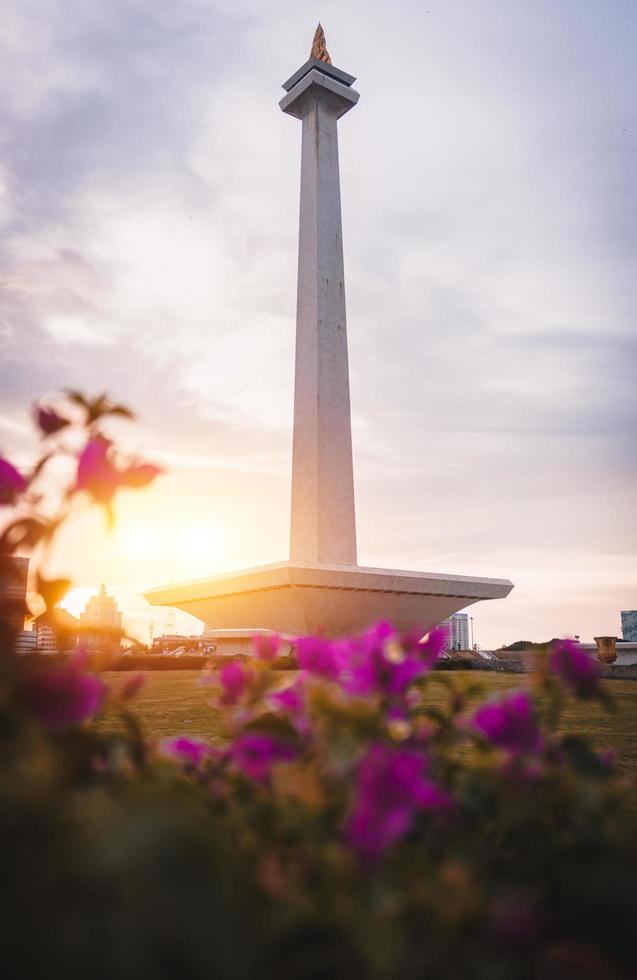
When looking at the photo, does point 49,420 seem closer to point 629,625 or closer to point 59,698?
point 59,698

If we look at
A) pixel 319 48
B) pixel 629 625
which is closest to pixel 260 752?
pixel 319 48

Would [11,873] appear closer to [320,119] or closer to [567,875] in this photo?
[567,875]

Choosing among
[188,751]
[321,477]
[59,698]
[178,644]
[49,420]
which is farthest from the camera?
[178,644]

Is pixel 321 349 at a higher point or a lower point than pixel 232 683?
higher

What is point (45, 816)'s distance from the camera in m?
0.76

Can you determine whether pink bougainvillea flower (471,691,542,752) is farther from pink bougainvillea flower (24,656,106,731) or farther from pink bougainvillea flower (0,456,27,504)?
pink bougainvillea flower (0,456,27,504)

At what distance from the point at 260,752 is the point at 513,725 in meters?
0.43

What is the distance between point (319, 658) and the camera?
4.98 feet

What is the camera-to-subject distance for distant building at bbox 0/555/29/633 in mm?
1150

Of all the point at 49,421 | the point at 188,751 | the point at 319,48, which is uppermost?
the point at 319,48

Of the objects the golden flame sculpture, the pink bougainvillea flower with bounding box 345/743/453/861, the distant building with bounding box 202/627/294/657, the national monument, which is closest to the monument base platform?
the national monument

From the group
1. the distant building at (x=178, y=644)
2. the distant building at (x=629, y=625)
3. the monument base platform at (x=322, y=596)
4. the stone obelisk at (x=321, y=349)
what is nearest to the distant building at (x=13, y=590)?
the monument base platform at (x=322, y=596)

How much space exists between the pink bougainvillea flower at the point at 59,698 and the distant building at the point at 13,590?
97 millimetres

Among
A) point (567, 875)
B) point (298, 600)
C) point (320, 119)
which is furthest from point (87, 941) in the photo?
point (320, 119)
